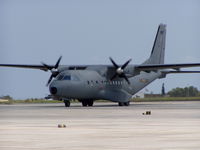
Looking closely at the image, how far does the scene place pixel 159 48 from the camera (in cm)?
6506

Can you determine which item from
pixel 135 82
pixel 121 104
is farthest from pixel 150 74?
pixel 121 104

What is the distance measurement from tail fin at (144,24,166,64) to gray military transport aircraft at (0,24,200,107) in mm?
2369

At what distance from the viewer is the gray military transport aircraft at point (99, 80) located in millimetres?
53500

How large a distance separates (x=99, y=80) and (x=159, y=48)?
35.5ft

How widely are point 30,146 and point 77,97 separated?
37516mm

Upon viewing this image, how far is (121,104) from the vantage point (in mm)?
57062

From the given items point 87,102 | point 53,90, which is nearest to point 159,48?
point 87,102

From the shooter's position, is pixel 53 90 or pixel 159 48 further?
pixel 159 48

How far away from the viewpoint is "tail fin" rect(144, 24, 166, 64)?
210 feet

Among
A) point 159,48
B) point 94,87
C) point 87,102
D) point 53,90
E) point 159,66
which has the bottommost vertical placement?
point 87,102

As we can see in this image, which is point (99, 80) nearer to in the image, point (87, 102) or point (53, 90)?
point (87, 102)

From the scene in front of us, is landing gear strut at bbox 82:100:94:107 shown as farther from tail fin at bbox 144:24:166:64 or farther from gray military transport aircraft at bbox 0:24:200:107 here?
tail fin at bbox 144:24:166:64

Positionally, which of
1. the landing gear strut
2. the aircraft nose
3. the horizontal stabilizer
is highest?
the horizontal stabilizer

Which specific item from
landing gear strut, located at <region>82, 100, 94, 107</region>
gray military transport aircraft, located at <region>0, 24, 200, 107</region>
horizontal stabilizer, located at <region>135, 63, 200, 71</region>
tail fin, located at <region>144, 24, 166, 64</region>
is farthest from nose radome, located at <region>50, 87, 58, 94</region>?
tail fin, located at <region>144, 24, 166, 64</region>
